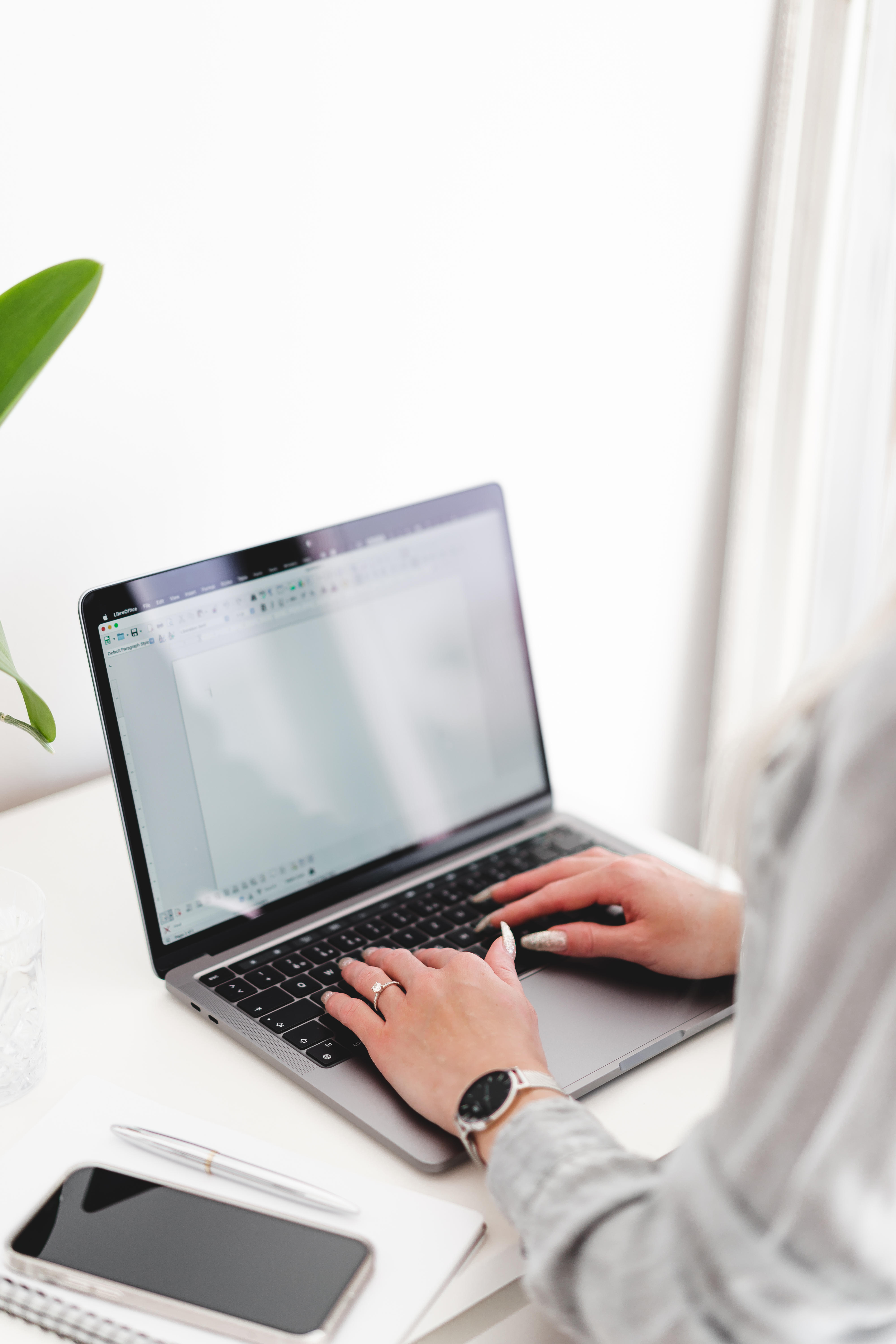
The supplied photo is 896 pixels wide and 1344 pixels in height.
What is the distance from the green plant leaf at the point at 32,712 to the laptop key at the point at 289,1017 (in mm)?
202

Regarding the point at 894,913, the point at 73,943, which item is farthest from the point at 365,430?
the point at 894,913

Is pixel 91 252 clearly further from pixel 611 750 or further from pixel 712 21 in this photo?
pixel 611 750

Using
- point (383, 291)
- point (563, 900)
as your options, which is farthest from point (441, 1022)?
point (383, 291)

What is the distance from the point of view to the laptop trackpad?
2.15 ft

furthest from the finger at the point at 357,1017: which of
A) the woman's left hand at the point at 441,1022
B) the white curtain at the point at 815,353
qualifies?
the white curtain at the point at 815,353

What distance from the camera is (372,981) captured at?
68 centimetres

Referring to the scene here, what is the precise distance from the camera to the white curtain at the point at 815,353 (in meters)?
1.20

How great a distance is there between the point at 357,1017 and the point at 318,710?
23 centimetres

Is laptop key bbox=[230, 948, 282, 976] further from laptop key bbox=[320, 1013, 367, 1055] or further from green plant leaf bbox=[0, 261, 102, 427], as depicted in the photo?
green plant leaf bbox=[0, 261, 102, 427]

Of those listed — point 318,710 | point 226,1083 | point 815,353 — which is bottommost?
point 226,1083

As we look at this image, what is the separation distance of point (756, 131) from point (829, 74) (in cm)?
9

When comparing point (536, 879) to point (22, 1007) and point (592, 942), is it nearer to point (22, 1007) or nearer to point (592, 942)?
point (592, 942)

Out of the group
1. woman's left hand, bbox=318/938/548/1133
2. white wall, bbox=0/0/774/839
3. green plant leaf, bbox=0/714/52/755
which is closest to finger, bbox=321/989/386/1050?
woman's left hand, bbox=318/938/548/1133

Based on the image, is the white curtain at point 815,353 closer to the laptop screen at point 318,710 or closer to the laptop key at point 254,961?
the laptop screen at point 318,710
